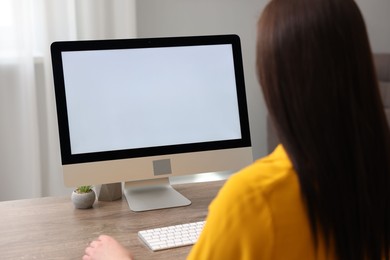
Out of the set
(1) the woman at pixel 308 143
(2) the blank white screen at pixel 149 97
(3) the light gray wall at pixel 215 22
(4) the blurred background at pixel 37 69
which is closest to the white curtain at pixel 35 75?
(4) the blurred background at pixel 37 69

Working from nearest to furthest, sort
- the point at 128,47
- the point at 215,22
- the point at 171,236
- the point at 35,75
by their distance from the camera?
the point at 171,236
the point at 128,47
the point at 35,75
the point at 215,22

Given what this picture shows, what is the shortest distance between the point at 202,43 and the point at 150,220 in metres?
0.55

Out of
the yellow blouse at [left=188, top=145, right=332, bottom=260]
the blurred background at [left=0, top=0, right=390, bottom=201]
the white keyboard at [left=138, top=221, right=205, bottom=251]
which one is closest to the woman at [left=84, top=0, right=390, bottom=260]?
the yellow blouse at [left=188, top=145, right=332, bottom=260]

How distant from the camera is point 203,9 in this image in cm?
321

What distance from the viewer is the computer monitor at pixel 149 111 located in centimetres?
148

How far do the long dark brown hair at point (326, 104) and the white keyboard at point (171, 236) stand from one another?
20.8 inches

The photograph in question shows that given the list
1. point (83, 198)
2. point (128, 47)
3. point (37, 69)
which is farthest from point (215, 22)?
point (83, 198)

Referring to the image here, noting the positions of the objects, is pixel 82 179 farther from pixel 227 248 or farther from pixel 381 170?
pixel 381 170

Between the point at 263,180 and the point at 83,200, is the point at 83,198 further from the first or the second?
the point at 263,180

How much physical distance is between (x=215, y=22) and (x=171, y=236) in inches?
85.5

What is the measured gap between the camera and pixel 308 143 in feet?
2.54

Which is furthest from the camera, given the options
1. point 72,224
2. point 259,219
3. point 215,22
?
point 215,22

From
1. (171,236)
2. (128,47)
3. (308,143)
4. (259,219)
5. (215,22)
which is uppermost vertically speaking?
(215,22)

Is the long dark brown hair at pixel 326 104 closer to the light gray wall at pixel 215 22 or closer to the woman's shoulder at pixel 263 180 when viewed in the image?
the woman's shoulder at pixel 263 180
